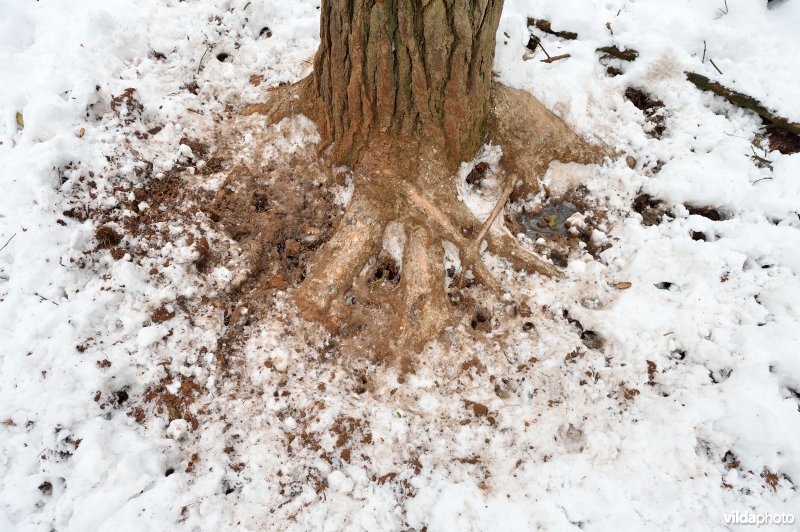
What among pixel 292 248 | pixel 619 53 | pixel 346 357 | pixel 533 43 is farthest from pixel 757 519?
pixel 533 43

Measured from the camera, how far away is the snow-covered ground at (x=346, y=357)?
2.34 metres

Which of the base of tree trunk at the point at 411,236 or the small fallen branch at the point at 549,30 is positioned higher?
the small fallen branch at the point at 549,30

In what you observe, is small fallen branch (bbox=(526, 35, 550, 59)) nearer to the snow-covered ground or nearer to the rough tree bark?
the snow-covered ground

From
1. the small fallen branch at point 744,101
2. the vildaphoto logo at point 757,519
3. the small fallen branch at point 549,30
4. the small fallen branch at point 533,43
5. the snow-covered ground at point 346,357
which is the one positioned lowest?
the vildaphoto logo at point 757,519

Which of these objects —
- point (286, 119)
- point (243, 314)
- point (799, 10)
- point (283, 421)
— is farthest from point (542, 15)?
point (283, 421)

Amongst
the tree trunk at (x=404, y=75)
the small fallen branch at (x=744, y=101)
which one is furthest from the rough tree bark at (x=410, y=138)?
the small fallen branch at (x=744, y=101)

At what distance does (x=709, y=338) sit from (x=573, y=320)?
0.79m

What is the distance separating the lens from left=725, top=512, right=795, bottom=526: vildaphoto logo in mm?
2256

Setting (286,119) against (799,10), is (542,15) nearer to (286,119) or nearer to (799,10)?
(799,10)

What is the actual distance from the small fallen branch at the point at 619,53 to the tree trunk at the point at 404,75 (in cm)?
158

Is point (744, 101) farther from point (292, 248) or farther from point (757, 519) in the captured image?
point (292, 248)

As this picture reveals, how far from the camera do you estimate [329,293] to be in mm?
2932

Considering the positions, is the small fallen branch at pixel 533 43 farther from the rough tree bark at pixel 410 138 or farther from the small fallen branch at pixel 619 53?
the rough tree bark at pixel 410 138

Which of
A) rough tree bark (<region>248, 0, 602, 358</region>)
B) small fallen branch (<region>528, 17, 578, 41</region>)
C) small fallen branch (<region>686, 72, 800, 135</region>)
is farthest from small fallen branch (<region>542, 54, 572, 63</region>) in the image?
small fallen branch (<region>686, 72, 800, 135</region>)
